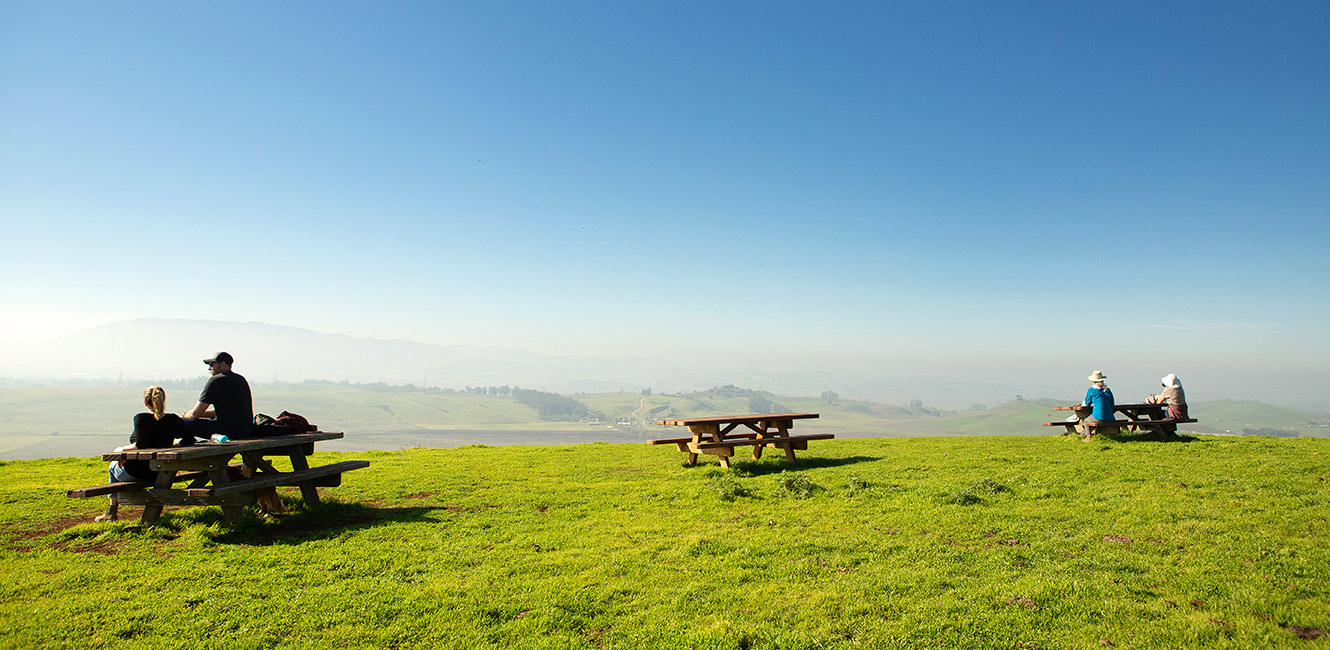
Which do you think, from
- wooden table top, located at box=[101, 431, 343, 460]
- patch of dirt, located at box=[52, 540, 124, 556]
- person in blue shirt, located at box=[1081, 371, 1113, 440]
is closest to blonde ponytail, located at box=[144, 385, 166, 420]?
wooden table top, located at box=[101, 431, 343, 460]

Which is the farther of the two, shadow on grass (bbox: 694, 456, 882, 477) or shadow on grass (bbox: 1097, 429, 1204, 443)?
shadow on grass (bbox: 1097, 429, 1204, 443)

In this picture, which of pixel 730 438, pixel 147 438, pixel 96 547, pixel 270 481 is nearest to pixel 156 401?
pixel 147 438

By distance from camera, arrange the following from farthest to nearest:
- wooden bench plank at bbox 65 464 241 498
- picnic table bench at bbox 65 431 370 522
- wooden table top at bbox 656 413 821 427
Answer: wooden table top at bbox 656 413 821 427 < picnic table bench at bbox 65 431 370 522 < wooden bench plank at bbox 65 464 241 498

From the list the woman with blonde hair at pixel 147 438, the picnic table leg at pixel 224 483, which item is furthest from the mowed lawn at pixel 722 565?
the woman with blonde hair at pixel 147 438

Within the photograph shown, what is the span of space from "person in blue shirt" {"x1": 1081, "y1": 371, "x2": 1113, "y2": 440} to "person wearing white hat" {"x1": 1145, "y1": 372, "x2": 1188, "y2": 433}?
1468mm

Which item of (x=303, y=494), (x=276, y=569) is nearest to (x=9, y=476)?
(x=303, y=494)

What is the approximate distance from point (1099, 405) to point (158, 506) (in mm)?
22067

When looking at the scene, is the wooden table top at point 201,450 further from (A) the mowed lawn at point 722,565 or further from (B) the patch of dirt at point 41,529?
(B) the patch of dirt at point 41,529

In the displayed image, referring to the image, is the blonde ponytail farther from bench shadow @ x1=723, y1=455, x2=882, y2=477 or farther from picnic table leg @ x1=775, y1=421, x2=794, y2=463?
picnic table leg @ x1=775, y1=421, x2=794, y2=463

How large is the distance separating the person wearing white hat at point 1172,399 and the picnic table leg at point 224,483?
72.6ft

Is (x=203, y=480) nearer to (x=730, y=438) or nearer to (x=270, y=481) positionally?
(x=270, y=481)

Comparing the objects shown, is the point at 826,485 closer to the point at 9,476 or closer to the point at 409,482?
the point at 409,482

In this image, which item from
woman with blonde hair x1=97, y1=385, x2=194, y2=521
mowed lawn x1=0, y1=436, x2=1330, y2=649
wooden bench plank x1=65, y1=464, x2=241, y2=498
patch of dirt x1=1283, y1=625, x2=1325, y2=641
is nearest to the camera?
patch of dirt x1=1283, y1=625, x2=1325, y2=641

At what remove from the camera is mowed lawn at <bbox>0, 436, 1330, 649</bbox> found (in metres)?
5.28
